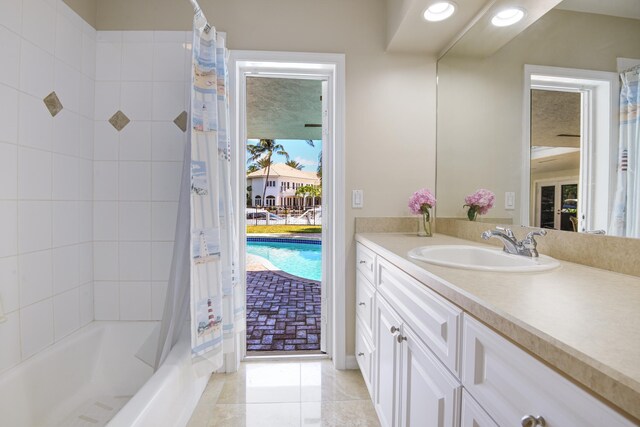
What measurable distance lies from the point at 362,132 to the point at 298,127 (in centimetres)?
261

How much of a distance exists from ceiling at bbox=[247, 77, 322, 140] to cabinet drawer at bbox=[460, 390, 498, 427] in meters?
2.54

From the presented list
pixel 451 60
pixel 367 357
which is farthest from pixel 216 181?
pixel 451 60

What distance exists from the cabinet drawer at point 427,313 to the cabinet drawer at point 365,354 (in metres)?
0.47

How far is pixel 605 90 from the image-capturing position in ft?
3.12

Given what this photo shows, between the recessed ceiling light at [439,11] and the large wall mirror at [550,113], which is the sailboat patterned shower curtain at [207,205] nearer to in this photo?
the recessed ceiling light at [439,11]

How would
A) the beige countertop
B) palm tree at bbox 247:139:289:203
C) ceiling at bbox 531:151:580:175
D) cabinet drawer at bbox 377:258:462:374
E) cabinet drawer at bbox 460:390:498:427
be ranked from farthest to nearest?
1. palm tree at bbox 247:139:289:203
2. ceiling at bbox 531:151:580:175
3. cabinet drawer at bbox 377:258:462:374
4. cabinet drawer at bbox 460:390:498:427
5. the beige countertop

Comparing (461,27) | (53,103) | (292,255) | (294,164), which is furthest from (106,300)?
(294,164)

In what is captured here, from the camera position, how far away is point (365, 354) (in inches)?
63.9

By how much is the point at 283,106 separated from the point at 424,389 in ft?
10.5

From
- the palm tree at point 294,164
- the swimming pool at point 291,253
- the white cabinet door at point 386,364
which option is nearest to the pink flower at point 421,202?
the white cabinet door at point 386,364

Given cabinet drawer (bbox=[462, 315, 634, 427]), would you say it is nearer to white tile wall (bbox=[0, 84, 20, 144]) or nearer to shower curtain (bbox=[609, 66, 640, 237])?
shower curtain (bbox=[609, 66, 640, 237])

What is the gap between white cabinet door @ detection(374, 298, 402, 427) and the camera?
1134mm

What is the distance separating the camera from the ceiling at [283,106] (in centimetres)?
279

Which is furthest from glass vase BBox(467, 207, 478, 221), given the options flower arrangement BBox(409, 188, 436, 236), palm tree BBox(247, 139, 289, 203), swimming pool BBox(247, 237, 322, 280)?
palm tree BBox(247, 139, 289, 203)
